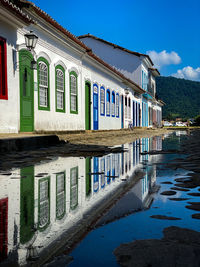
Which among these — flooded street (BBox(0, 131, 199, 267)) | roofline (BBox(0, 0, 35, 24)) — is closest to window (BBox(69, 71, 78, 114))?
roofline (BBox(0, 0, 35, 24))

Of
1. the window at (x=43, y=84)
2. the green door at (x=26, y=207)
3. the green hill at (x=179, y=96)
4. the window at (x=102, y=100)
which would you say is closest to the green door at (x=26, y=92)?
the window at (x=43, y=84)

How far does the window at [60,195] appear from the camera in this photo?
1.72 m

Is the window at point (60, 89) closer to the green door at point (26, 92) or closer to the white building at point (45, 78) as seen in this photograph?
the white building at point (45, 78)

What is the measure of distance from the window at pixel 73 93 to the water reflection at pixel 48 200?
11476 mm

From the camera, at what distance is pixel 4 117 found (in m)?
9.15

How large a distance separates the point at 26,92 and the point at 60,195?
8830mm

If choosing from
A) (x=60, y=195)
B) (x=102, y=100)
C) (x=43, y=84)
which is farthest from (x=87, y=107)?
(x=60, y=195)

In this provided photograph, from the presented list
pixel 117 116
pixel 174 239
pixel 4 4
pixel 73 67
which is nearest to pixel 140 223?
pixel 174 239

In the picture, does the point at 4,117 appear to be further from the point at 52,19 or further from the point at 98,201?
the point at 98,201

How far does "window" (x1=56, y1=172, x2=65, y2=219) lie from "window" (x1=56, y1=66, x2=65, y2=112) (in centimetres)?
1033

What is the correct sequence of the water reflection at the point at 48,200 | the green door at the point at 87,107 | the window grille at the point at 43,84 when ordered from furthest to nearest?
the green door at the point at 87,107 → the window grille at the point at 43,84 → the water reflection at the point at 48,200

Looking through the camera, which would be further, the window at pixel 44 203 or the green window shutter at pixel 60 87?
the green window shutter at pixel 60 87

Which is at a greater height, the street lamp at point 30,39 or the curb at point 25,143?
the street lamp at point 30,39

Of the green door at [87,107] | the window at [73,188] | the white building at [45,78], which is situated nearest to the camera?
the window at [73,188]
